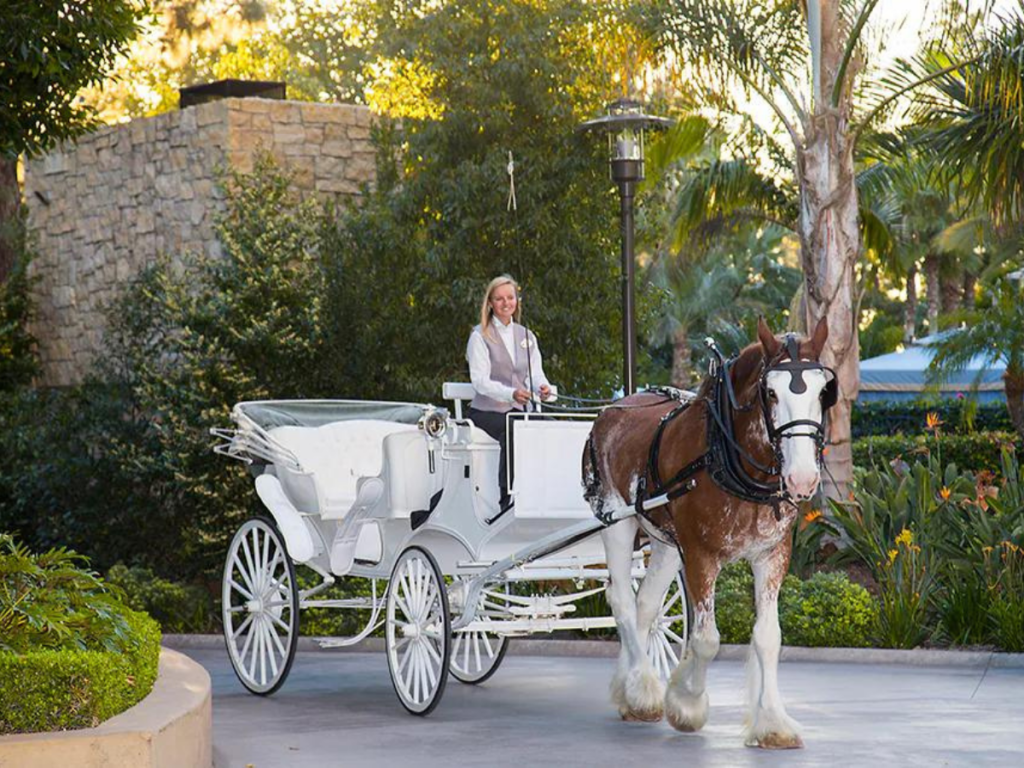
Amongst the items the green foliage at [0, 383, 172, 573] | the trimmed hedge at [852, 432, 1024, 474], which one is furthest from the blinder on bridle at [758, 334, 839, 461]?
the trimmed hedge at [852, 432, 1024, 474]

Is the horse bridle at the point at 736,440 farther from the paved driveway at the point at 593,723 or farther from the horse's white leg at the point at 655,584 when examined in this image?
the paved driveway at the point at 593,723

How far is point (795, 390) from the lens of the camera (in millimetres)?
8172

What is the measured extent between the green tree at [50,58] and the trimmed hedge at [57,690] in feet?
25.1

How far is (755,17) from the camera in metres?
17.5

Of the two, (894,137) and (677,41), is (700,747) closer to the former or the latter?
(677,41)

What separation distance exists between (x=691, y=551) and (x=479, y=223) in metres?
8.97

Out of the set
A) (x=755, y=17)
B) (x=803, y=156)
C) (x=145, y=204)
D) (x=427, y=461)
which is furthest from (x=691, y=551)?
(x=145, y=204)

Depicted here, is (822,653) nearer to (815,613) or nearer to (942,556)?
(815,613)

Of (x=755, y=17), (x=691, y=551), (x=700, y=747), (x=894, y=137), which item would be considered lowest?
(x=700, y=747)

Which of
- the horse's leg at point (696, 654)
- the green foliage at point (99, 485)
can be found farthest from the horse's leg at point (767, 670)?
the green foliage at point (99, 485)

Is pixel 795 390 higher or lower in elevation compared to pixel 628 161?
lower

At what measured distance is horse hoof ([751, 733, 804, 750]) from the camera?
8.66m

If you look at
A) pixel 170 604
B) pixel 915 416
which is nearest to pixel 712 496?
pixel 170 604

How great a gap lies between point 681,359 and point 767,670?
1602 inches
